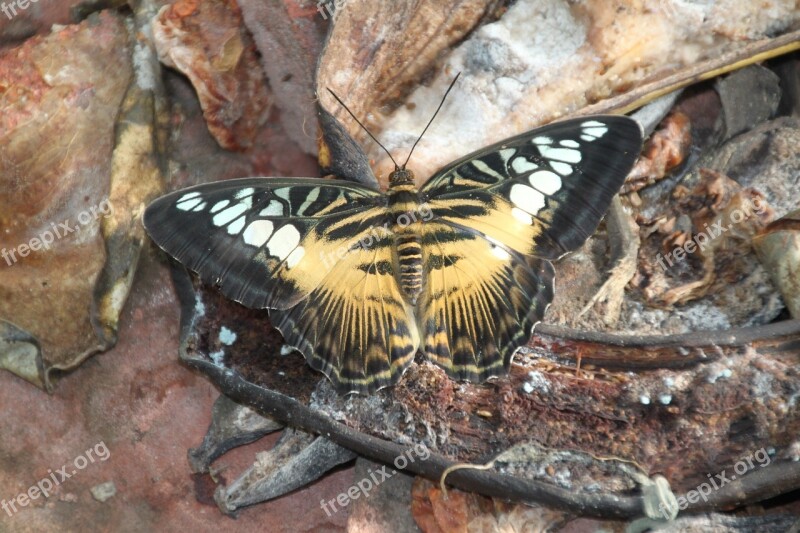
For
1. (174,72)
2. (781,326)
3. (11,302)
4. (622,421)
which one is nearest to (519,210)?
(622,421)

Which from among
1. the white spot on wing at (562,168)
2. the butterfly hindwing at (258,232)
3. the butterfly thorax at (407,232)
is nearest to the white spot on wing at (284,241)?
the butterfly hindwing at (258,232)

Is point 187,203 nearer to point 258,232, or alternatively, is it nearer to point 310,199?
point 258,232

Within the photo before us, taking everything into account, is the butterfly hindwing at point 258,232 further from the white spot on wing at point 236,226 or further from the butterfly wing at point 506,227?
the butterfly wing at point 506,227

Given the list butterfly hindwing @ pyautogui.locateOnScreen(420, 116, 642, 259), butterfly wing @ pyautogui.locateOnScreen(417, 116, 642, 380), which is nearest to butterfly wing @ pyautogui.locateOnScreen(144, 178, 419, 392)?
butterfly wing @ pyautogui.locateOnScreen(417, 116, 642, 380)

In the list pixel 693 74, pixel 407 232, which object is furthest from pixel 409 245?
pixel 693 74

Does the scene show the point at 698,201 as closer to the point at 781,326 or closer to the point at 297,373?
the point at 781,326

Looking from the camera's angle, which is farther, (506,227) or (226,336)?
(226,336)

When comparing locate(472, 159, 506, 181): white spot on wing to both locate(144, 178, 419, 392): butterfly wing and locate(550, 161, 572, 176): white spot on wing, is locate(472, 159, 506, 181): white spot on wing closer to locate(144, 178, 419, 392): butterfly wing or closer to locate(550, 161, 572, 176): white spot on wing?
locate(550, 161, 572, 176): white spot on wing
